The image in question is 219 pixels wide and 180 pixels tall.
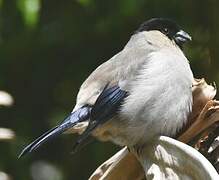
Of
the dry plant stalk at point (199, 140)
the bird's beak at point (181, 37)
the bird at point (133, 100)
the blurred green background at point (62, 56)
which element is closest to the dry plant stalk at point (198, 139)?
the dry plant stalk at point (199, 140)

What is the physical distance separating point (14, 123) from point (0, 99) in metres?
2.29

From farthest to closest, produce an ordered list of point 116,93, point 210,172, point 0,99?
point 116,93 → point 0,99 → point 210,172

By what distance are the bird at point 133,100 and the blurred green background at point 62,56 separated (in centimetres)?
76

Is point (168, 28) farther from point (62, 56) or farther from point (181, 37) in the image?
point (62, 56)

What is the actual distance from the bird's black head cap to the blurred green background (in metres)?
0.38

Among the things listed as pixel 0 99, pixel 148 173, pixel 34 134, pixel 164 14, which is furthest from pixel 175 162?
pixel 34 134

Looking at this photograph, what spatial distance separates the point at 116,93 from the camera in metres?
4.39

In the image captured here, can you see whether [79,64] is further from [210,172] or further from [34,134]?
[210,172]

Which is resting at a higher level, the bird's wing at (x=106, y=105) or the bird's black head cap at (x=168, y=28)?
the bird's black head cap at (x=168, y=28)

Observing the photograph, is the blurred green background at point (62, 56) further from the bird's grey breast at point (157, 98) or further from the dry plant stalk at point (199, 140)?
the dry plant stalk at point (199, 140)

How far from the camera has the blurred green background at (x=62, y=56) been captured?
18.2 ft

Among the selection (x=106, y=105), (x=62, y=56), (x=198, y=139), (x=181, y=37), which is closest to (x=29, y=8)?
(x=106, y=105)

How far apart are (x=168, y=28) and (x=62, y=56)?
132 cm

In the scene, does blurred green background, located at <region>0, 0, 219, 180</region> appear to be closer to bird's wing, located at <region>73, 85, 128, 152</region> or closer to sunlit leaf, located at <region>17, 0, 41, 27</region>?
sunlit leaf, located at <region>17, 0, 41, 27</region>
